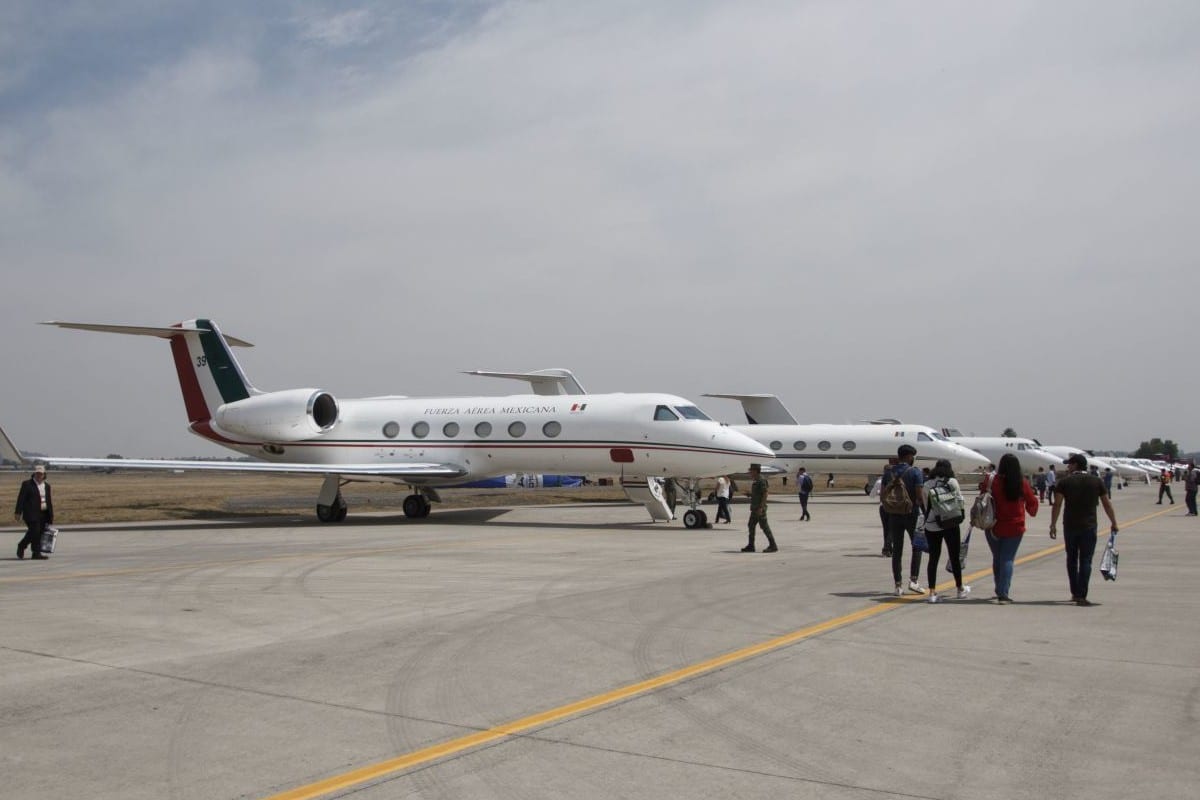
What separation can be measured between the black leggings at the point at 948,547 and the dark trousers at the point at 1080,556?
1.09 m

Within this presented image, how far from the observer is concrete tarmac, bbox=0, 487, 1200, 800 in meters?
5.14

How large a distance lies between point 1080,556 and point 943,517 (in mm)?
1459

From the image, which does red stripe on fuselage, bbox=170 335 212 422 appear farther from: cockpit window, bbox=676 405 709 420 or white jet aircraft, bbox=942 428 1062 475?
white jet aircraft, bbox=942 428 1062 475

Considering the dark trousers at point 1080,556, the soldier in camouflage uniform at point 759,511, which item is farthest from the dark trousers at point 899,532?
the soldier in camouflage uniform at point 759,511

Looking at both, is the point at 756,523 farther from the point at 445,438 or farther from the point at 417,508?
the point at 417,508

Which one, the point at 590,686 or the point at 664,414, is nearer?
the point at 590,686

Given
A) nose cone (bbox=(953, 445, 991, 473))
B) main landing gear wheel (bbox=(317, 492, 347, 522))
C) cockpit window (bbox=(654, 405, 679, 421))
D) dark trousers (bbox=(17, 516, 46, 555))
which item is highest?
cockpit window (bbox=(654, 405, 679, 421))

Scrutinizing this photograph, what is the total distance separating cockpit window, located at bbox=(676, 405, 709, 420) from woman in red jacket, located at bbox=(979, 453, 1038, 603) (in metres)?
13.5

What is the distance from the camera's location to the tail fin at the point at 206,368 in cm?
2892

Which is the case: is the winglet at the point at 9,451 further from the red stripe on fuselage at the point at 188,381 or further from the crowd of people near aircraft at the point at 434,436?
the red stripe on fuselage at the point at 188,381

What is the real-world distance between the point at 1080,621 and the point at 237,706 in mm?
7614

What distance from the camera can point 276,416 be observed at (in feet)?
92.3

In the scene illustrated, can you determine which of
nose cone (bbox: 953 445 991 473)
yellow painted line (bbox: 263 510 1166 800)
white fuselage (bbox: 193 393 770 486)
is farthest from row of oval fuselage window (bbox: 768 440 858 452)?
Result: yellow painted line (bbox: 263 510 1166 800)

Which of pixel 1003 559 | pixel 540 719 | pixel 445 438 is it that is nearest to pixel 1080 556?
pixel 1003 559
